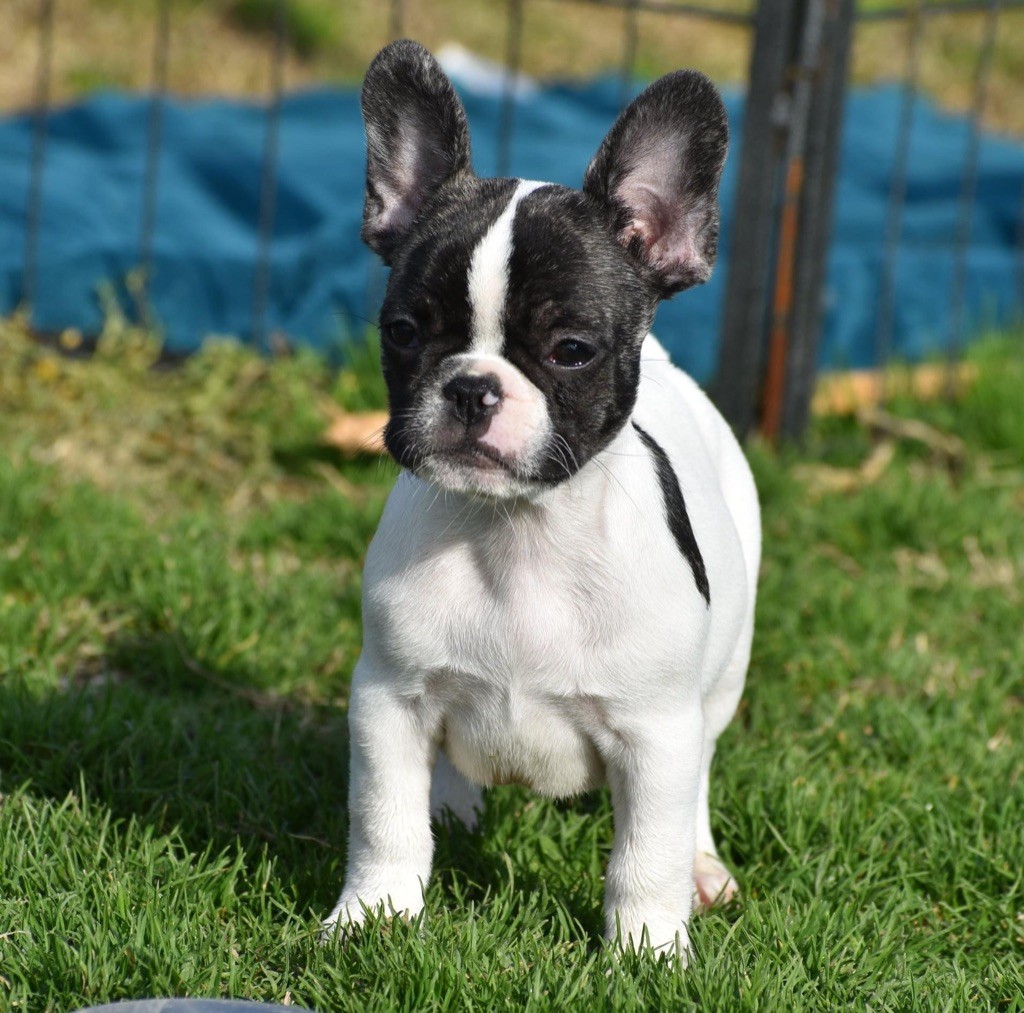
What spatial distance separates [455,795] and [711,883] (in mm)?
621

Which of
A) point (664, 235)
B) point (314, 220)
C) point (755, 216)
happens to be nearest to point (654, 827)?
point (664, 235)

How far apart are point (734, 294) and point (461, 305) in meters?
4.13

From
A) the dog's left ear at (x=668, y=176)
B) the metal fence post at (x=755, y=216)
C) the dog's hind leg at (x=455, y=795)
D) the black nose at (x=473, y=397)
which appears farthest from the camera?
the metal fence post at (x=755, y=216)

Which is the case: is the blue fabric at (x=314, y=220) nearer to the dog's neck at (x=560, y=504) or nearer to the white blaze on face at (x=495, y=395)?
the dog's neck at (x=560, y=504)

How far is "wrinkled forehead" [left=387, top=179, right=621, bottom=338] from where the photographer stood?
2551 millimetres

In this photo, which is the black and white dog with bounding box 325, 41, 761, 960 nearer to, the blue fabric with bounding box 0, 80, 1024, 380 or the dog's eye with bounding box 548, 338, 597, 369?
the dog's eye with bounding box 548, 338, 597, 369

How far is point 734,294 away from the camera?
21.4 feet

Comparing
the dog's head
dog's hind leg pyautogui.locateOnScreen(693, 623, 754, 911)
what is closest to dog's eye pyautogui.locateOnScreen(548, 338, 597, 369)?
the dog's head

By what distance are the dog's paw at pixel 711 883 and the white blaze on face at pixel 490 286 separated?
127 centimetres

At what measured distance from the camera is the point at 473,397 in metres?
2.52

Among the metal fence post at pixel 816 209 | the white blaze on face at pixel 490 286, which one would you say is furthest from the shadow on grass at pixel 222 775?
the metal fence post at pixel 816 209

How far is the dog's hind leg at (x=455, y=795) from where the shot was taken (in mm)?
3367

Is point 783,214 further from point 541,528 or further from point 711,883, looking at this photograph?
point 541,528

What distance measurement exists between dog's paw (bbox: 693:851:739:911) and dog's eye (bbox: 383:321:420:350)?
4.27 ft
